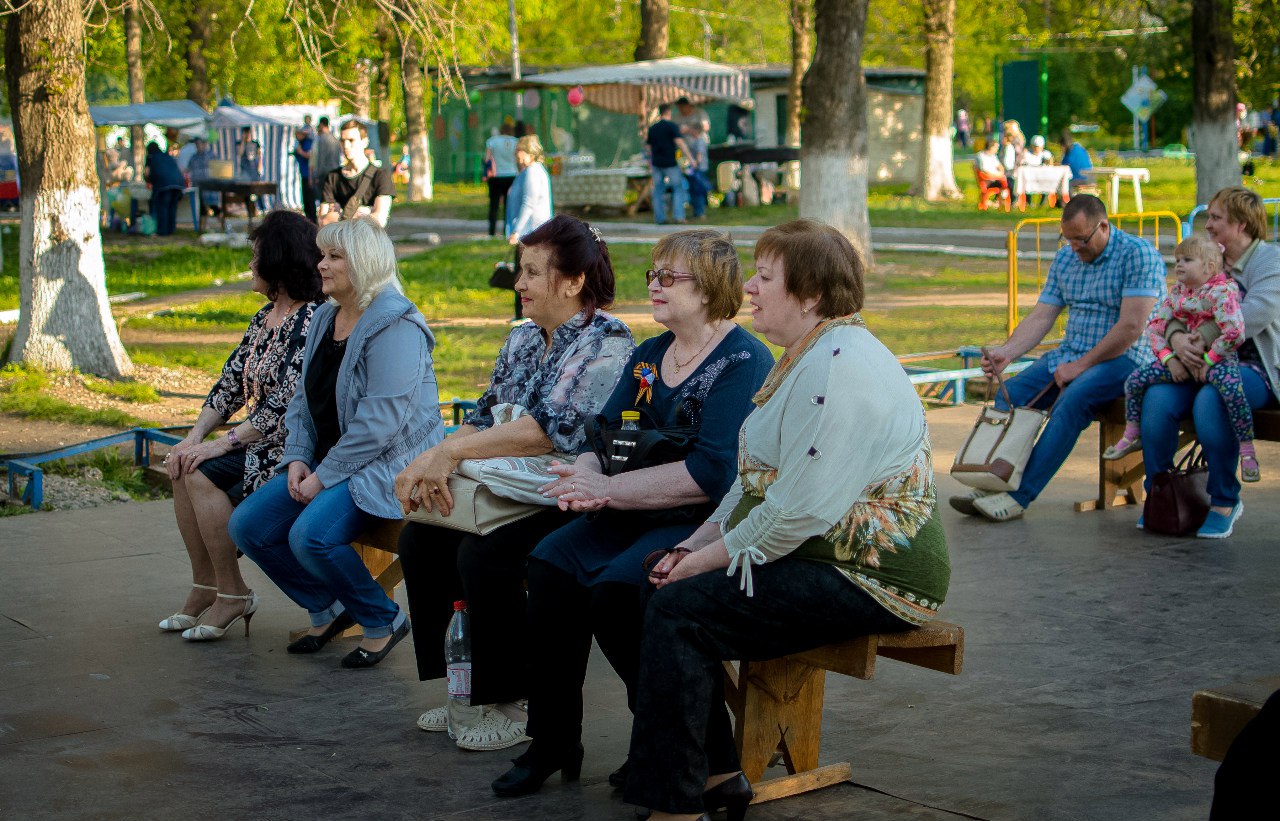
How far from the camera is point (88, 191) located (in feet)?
39.0

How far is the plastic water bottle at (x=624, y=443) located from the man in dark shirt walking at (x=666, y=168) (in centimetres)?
2151

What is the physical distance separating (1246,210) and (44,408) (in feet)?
25.3

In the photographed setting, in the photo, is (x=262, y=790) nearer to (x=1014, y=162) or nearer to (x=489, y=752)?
(x=489, y=752)

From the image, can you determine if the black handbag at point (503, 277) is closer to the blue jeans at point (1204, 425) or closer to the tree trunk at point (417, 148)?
the blue jeans at point (1204, 425)

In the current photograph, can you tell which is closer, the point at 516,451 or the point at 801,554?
the point at 801,554

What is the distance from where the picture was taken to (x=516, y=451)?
4617 mm

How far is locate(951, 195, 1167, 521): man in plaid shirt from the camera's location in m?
7.09

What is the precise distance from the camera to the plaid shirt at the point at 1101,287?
23.2 ft

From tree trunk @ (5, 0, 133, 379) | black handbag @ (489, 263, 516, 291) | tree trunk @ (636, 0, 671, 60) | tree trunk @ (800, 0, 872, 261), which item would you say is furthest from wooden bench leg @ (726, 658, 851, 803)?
tree trunk @ (636, 0, 671, 60)

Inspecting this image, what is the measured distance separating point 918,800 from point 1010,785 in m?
0.27

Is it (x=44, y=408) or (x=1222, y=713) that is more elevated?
(x=1222, y=713)

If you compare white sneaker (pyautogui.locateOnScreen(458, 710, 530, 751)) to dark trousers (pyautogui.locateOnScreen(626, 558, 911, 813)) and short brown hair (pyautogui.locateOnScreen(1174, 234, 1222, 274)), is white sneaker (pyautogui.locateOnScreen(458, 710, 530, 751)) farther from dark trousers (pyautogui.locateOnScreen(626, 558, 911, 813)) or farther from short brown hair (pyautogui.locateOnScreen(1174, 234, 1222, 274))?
short brown hair (pyautogui.locateOnScreen(1174, 234, 1222, 274))

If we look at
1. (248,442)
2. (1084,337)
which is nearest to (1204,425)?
(1084,337)

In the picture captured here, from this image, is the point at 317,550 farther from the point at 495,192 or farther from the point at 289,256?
the point at 495,192
